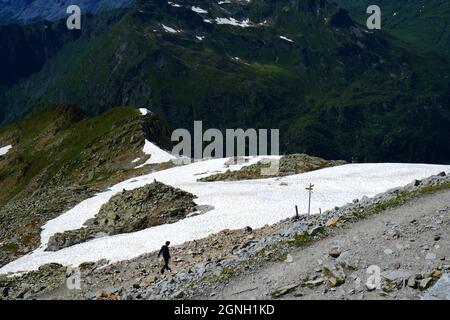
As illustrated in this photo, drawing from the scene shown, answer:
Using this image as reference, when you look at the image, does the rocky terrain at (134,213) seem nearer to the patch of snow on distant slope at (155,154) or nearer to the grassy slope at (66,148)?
the patch of snow on distant slope at (155,154)

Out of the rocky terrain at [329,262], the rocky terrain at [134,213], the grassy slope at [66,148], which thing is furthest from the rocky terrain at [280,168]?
the rocky terrain at [329,262]

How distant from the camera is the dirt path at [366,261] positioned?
22531 millimetres

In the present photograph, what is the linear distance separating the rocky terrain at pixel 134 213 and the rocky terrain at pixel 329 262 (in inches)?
501

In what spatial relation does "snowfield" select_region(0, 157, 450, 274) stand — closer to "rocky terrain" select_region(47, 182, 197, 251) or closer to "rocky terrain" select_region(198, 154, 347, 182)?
"rocky terrain" select_region(47, 182, 197, 251)

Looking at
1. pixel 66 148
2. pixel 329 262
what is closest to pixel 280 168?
pixel 329 262

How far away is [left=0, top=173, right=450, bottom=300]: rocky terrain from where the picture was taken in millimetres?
22859

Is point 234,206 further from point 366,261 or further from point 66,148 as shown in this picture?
point 66,148

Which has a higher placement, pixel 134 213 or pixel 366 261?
pixel 366 261

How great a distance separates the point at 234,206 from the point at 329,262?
24.6 meters

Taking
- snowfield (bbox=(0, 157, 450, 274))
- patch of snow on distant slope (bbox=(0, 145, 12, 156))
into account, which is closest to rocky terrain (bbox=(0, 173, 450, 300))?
snowfield (bbox=(0, 157, 450, 274))

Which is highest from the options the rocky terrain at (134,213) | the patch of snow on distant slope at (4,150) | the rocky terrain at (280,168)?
the rocky terrain at (280,168)

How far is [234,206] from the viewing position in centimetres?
4941
